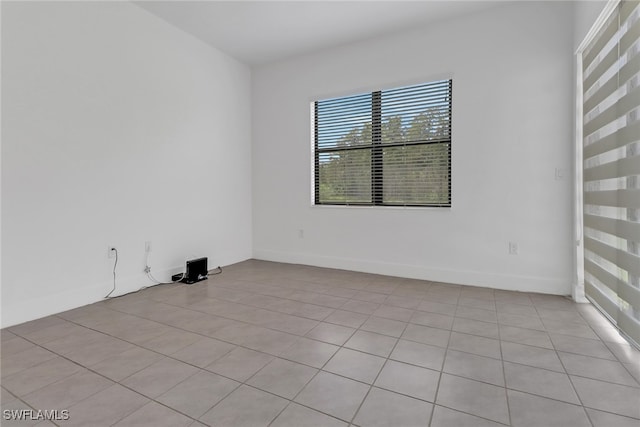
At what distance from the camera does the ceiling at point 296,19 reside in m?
3.26

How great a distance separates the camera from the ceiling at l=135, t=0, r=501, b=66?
326 cm

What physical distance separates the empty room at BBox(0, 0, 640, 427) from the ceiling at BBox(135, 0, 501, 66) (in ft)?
0.10

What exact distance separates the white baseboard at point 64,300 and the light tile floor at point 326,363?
10cm

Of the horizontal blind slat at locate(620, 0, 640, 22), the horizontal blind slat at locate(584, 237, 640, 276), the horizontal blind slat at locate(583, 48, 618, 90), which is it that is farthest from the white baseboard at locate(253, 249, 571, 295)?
the horizontal blind slat at locate(620, 0, 640, 22)

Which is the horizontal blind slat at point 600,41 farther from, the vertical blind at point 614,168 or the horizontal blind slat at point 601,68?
the horizontal blind slat at point 601,68

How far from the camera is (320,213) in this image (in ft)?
14.6

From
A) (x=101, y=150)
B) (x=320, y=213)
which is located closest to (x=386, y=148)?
(x=320, y=213)

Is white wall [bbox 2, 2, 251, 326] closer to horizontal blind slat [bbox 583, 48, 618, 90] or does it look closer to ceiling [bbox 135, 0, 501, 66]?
ceiling [bbox 135, 0, 501, 66]

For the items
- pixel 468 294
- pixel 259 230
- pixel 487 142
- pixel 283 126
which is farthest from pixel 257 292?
pixel 487 142

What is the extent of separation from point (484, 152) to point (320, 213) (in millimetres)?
2109

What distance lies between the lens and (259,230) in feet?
16.2

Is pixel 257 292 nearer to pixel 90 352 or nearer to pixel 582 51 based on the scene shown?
pixel 90 352

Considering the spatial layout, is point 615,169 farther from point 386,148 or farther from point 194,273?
point 194,273

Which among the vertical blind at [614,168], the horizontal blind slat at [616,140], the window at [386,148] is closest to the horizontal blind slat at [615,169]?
the vertical blind at [614,168]
